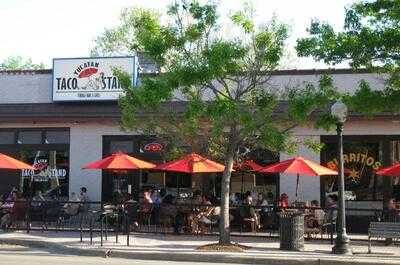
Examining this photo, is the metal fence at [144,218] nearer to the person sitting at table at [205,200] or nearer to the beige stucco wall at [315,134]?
the person sitting at table at [205,200]

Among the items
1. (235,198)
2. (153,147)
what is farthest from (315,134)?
(153,147)

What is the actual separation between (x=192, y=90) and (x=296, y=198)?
674 centimetres

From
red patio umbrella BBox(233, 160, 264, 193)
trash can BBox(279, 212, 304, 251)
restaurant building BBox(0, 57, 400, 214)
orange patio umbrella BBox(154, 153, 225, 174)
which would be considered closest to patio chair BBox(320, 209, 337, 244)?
trash can BBox(279, 212, 304, 251)

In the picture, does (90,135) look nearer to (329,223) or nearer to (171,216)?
(171,216)

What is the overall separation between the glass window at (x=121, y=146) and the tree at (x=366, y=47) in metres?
9.39

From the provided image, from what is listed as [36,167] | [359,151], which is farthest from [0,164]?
[359,151]

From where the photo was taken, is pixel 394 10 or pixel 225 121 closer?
pixel 394 10

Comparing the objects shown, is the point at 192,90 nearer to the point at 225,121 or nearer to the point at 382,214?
the point at 225,121

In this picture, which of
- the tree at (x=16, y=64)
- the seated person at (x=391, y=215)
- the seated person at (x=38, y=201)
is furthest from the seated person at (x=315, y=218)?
the tree at (x=16, y=64)

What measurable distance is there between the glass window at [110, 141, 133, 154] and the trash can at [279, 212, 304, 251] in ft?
28.2

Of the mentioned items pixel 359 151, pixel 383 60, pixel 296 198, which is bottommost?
pixel 296 198

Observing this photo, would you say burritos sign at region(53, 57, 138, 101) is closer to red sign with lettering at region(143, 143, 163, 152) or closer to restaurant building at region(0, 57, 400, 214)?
restaurant building at region(0, 57, 400, 214)

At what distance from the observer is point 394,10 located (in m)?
15.0

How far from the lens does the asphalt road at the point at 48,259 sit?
45.9 ft
